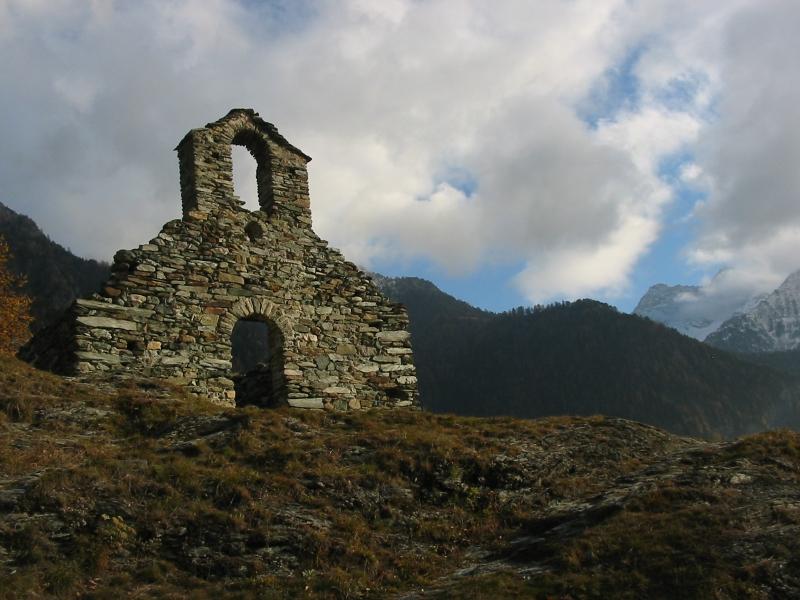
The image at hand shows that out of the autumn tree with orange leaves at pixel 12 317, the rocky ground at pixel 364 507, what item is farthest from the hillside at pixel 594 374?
the rocky ground at pixel 364 507

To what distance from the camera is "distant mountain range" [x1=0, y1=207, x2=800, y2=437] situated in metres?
95.6

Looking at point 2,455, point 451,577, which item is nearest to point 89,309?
point 2,455

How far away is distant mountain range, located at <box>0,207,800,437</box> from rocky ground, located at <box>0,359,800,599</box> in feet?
252

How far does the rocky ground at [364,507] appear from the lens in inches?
390

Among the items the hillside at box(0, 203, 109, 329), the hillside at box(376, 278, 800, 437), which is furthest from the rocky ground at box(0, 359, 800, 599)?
the hillside at box(376, 278, 800, 437)

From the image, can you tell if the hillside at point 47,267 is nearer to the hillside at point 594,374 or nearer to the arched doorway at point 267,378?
the hillside at point 594,374

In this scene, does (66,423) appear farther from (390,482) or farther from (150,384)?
(390,482)

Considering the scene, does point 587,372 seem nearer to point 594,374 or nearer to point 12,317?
point 594,374

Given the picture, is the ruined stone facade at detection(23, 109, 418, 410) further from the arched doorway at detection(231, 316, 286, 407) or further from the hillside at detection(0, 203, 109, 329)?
the hillside at detection(0, 203, 109, 329)

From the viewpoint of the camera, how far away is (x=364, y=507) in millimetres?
12711

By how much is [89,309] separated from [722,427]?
8913 cm

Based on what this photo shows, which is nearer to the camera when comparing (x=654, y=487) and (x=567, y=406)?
(x=654, y=487)

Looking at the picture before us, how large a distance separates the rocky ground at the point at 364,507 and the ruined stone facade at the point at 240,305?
2.27 metres

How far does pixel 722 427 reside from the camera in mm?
94812
